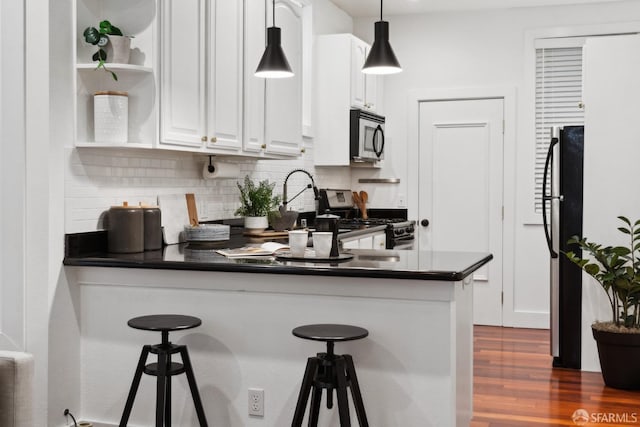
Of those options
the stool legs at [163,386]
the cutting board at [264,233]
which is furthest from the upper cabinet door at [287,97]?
the stool legs at [163,386]

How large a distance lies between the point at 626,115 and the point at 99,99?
325 centimetres

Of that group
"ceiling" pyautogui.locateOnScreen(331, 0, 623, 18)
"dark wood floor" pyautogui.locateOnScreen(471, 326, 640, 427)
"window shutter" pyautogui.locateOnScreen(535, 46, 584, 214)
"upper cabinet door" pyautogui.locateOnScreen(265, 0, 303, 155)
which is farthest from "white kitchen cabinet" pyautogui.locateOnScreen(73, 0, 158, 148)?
"window shutter" pyautogui.locateOnScreen(535, 46, 584, 214)

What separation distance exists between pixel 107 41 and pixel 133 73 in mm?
176

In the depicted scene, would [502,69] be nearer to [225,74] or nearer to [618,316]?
[618,316]

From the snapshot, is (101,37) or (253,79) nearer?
(101,37)

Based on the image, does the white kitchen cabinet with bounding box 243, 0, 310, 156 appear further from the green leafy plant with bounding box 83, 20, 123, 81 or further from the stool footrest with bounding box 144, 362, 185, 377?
the stool footrest with bounding box 144, 362, 185, 377

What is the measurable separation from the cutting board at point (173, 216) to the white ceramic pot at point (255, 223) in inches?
21.3

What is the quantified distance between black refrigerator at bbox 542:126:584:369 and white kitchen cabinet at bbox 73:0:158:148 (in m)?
2.79

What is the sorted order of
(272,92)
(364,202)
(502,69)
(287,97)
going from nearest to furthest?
(272,92)
(287,97)
(502,69)
(364,202)

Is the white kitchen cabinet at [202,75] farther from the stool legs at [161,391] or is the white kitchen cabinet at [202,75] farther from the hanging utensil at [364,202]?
the hanging utensil at [364,202]

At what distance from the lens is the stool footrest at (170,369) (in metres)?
2.85

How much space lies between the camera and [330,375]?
2.73m

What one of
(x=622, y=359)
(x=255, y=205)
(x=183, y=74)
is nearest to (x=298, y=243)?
(x=183, y=74)

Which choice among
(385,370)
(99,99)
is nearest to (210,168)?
(99,99)
